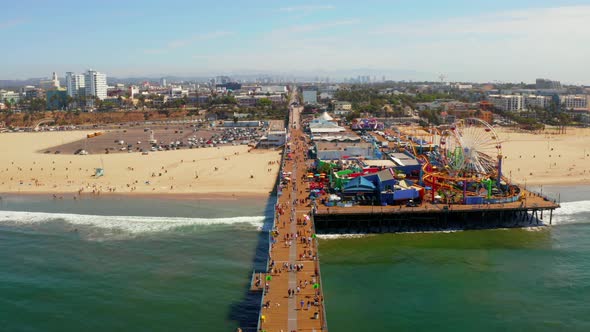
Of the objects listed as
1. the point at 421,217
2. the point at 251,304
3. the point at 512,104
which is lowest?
the point at 251,304

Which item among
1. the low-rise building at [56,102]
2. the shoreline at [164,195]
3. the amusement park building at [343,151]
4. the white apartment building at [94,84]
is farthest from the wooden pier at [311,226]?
the white apartment building at [94,84]

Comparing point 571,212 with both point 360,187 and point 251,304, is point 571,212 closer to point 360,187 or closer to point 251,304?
point 360,187

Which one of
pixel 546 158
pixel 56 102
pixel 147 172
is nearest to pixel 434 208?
pixel 546 158

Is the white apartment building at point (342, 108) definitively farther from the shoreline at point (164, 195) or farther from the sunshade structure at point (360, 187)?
the sunshade structure at point (360, 187)

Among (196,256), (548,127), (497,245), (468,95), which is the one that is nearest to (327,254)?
(196,256)

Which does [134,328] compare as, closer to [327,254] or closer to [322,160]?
[327,254]

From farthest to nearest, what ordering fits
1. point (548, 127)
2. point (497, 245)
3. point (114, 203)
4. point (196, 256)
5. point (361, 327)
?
point (548, 127) < point (114, 203) < point (497, 245) < point (196, 256) < point (361, 327)
